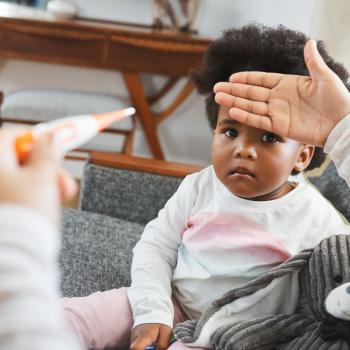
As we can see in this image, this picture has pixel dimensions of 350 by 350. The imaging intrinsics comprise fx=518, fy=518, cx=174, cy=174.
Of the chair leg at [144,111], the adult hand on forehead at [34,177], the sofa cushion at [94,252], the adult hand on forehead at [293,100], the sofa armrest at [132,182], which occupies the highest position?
the adult hand on forehead at [34,177]

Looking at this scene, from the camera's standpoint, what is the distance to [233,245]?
39.8 inches

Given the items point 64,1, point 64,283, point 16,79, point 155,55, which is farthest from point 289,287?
point 16,79

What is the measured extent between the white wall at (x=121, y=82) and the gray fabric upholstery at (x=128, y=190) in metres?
1.61

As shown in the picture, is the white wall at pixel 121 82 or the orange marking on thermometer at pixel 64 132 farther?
the white wall at pixel 121 82

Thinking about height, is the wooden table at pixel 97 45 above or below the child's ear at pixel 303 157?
below

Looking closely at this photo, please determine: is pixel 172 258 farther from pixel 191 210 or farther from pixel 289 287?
pixel 289 287

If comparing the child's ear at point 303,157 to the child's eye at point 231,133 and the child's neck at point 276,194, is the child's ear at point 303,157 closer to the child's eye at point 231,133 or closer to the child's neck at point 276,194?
the child's neck at point 276,194

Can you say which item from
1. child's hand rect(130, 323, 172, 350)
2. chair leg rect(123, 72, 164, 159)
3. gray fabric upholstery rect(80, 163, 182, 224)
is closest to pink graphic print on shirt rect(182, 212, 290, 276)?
child's hand rect(130, 323, 172, 350)

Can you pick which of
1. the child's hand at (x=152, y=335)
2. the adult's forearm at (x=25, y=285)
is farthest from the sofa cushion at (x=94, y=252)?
the adult's forearm at (x=25, y=285)

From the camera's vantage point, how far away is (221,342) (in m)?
0.90

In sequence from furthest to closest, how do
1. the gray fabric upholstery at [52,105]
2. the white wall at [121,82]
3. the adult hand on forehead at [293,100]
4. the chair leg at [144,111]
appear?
the white wall at [121,82]
the chair leg at [144,111]
the gray fabric upholstery at [52,105]
the adult hand on forehead at [293,100]

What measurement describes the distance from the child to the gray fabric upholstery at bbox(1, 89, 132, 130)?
1.62m

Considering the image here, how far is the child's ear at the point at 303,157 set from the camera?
1070 millimetres

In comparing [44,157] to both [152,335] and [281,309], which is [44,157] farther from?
[281,309]
